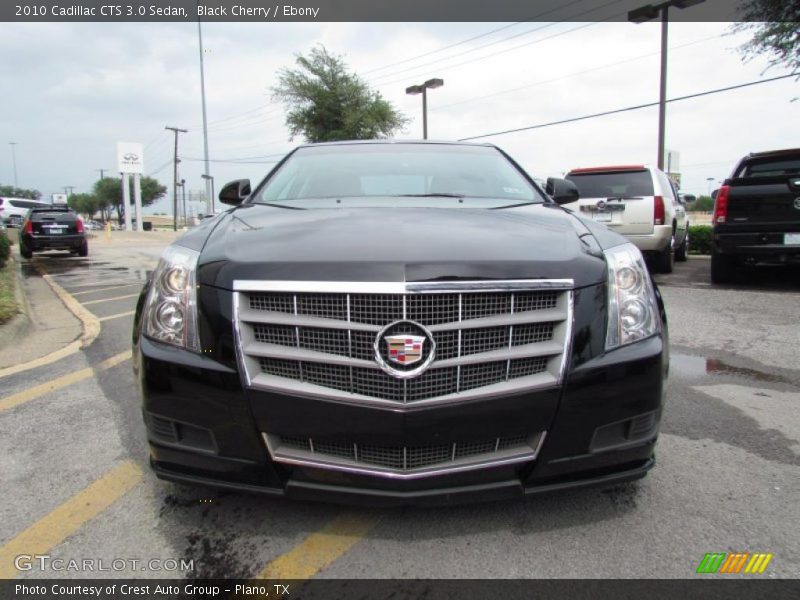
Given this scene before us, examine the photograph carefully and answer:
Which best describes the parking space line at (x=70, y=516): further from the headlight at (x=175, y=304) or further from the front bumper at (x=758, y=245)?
the front bumper at (x=758, y=245)

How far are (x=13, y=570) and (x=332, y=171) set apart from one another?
93.2 inches

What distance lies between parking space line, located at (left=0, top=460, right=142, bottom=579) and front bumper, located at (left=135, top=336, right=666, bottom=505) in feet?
1.81

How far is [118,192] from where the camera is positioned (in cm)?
8881

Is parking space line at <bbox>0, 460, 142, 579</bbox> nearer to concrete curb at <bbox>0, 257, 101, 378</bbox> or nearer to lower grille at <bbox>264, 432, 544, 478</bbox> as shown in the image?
lower grille at <bbox>264, 432, 544, 478</bbox>

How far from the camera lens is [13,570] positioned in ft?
6.17

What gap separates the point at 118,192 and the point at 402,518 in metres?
99.0

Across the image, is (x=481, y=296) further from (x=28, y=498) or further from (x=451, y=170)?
(x=28, y=498)

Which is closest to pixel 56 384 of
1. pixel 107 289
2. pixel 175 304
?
pixel 175 304

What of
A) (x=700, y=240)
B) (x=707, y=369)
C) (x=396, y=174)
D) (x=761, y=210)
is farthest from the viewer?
(x=700, y=240)

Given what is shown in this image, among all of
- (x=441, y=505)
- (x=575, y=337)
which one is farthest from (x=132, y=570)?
(x=575, y=337)

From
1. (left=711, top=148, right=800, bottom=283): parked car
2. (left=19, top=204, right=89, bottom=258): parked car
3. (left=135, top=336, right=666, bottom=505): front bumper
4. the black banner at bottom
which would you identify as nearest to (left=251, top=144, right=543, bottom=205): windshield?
(left=135, top=336, right=666, bottom=505): front bumper

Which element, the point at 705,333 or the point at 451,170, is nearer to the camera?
the point at 451,170

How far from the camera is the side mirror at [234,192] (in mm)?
3301

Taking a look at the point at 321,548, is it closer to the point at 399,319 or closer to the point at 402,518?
the point at 402,518
